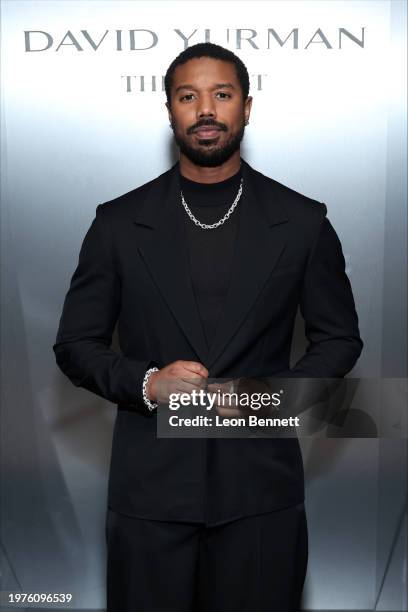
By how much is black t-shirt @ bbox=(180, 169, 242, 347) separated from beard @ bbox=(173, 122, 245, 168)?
0.06 metres

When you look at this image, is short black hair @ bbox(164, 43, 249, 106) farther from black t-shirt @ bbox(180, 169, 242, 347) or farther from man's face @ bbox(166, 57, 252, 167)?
black t-shirt @ bbox(180, 169, 242, 347)

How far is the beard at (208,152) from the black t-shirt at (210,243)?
0.06 meters

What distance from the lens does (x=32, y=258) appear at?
111 inches

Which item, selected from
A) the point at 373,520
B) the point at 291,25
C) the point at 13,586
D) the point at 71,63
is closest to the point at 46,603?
the point at 13,586

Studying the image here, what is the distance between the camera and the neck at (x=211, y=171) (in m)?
2.08

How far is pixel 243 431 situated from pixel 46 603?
4.35 ft

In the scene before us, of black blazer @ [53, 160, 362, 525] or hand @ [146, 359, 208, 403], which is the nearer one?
hand @ [146, 359, 208, 403]

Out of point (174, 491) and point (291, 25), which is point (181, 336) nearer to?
point (174, 491)

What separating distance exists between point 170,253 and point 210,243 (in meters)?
0.10

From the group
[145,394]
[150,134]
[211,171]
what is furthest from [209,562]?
[150,134]

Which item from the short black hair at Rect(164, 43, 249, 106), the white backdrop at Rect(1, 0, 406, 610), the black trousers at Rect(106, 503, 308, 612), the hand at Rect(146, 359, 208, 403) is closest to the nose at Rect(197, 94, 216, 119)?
the short black hair at Rect(164, 43, 249, 106)

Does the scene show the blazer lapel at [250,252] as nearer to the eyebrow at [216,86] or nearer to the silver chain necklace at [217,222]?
the silver chain necklace at [217,222]

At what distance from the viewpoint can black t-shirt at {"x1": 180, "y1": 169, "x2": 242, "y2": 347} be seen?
2.01 meters

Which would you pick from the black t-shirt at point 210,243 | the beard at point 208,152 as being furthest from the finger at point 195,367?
the beard at point 208,152
